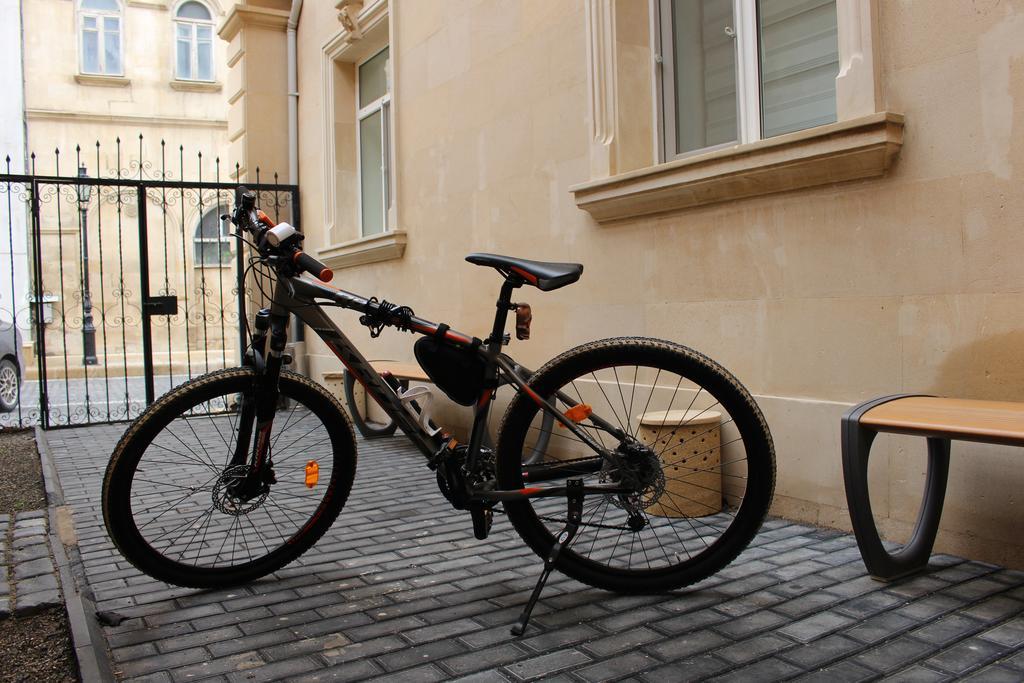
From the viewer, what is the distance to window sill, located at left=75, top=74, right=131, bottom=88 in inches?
893

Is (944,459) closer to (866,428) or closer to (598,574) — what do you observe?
(866,428)

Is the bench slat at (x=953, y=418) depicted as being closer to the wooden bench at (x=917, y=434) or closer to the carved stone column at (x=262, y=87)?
the wooden bench at (x=917, y=434)

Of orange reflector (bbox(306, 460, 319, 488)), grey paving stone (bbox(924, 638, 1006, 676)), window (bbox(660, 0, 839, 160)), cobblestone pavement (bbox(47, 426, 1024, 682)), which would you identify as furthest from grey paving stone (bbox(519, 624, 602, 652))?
window (bbox(660, 0, 839, 160))

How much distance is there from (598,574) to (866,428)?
106 centimetres

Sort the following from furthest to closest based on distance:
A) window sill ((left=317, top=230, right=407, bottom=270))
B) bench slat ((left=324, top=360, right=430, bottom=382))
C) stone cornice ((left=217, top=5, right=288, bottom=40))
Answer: stone cornice ((left=217, top=5, right=288, bottom=40)) → window sill ((left=317, top=230, right=407, bottom=270)) → bench slat ((left=324, top=360, right=430, bottom=382))

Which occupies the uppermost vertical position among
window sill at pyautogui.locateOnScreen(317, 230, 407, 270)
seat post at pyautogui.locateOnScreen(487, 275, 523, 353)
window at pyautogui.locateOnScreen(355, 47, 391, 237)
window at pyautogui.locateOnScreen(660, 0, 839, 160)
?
window at pyautogui.locateOnScreen(355, 47, 391, 237)

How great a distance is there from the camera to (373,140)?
10.0 metres

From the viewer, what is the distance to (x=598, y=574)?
3223 millimetres

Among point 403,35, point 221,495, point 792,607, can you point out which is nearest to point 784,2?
point 792,607

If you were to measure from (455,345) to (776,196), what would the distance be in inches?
73.4

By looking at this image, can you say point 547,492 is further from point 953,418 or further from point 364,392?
point 364,392

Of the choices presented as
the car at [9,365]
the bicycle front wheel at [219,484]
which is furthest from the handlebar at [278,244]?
the car at [9,365]

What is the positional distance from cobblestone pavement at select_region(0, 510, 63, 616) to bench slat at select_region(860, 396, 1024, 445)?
9.58 ft

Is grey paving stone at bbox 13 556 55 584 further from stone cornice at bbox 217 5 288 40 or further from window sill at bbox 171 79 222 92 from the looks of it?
window sill at bbox 171 79 222 92
